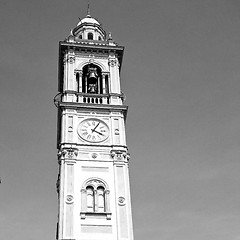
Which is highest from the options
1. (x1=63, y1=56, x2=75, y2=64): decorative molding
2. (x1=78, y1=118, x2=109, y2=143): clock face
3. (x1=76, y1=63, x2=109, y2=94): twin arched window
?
(x1=63, y1=56, x2=75, y2=64): decorative molding

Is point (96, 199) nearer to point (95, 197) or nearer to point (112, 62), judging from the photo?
point (95, 197)

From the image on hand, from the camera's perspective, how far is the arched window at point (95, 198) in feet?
108

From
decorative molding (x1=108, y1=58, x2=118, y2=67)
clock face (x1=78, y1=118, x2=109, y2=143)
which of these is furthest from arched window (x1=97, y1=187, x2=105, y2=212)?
decorative molding (x1=108, y1=58, x2=118, y2=67)

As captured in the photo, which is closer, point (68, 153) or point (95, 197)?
point (95, 197)

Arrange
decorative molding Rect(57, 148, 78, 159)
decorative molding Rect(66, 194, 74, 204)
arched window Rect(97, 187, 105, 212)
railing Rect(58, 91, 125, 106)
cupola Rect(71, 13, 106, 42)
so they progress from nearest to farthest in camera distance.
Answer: decorative molding Rect(66, 194, 74, 204), arched window Rect(97, 187, 105, 212), decorative molding Rect(57, 148, 78, 159), railing Rect(58, 91, 125, 106), cupola Rect(71, 13, 106, 42)

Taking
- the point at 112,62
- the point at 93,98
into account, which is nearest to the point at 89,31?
the point at 112,62

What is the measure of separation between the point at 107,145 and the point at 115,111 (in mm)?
3061

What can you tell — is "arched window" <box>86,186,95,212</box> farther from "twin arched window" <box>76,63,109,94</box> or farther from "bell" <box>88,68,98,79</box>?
"bell" <box>88,68,98,79</box>

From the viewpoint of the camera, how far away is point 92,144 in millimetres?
35844

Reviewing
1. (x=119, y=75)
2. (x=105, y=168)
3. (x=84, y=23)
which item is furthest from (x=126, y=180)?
(x=84, y=23)

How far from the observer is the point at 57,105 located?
38.8 m

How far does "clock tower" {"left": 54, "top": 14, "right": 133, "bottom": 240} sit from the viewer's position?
32.4m

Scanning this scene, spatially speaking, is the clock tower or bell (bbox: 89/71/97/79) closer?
the clock tower

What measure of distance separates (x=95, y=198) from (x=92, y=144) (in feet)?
13.4
